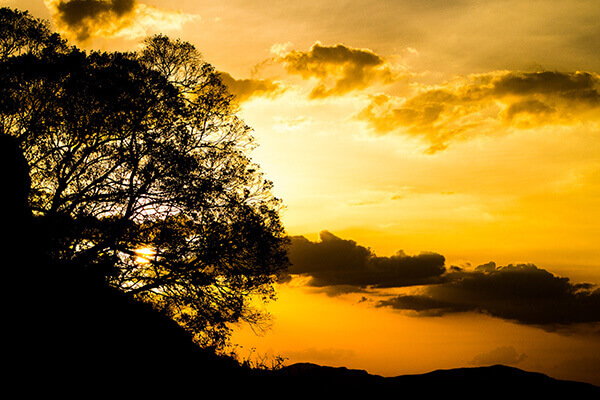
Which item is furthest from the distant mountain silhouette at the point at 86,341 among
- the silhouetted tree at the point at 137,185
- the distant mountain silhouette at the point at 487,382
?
the distant mountain silhouette at the point at 487,382

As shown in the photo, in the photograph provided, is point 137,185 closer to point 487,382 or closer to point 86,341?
point 86,341

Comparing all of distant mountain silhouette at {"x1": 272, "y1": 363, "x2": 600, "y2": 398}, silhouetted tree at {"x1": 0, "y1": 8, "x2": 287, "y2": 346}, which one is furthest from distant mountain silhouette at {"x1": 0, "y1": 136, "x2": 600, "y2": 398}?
distant mountain silhouette at {"x1": 272, "y1": 363, "x2": 600, "y2": 398}

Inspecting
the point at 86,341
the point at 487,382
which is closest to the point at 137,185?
the point at 86,341

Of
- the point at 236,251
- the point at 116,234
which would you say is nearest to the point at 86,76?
the point at 116,234

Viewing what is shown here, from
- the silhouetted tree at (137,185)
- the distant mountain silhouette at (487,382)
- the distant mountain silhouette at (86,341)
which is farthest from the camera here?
the distant mountain silhouette at (487,382)

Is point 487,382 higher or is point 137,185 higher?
point 137,185

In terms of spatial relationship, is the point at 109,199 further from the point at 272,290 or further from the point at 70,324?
the point at 272,290

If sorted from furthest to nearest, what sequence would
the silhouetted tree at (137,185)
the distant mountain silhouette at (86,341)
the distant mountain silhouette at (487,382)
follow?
the distant mountain silhouette at (487,382)
the silhouetted tree at (137,185)
the distant mountain silhouette at (86,341)

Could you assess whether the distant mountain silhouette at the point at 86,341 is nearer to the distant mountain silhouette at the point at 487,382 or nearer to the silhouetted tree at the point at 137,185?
the silhouetted tree at the point at 137,185

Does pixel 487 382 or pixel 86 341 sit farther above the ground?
pixel 86 341

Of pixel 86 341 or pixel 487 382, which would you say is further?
pixel 487 382

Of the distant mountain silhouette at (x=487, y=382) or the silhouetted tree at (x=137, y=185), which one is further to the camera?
the distant mountain silhouette at (x=487, y=382)

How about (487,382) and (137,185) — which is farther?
(487,382)

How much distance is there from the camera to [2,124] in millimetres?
23906
